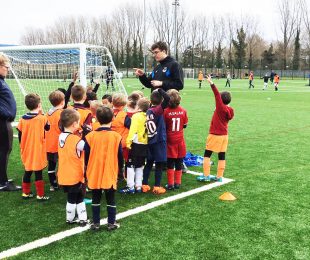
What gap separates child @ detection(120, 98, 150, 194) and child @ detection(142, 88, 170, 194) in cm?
→ 9

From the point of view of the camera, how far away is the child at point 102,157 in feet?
13.8

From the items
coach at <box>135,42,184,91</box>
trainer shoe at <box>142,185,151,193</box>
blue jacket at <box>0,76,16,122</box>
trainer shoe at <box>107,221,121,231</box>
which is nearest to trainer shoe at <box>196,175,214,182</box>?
trainer shoe at <box>142,185,151,193</box>

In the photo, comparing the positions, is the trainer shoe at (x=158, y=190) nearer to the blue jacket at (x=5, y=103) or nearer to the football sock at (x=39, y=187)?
the football sock at (x=39, y=187)

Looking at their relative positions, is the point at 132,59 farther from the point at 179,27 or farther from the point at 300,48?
the point at 300,48

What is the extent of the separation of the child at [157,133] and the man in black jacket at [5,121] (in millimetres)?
2300

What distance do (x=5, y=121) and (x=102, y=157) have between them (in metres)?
2.56

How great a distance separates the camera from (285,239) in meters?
4.08

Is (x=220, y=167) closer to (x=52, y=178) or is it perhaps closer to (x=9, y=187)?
(x=52, y=178)

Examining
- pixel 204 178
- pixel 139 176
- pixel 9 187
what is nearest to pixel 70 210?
pixel 139 176

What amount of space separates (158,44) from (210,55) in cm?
9323

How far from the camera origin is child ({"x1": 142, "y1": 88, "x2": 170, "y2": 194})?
5418 mm

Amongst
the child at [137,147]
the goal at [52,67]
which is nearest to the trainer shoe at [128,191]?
the child at [137,147]

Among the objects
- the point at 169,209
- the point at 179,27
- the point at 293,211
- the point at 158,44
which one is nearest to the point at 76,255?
the point at 169,209

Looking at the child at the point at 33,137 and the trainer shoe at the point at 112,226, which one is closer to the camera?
the trainer shoe at the point at 112,226
